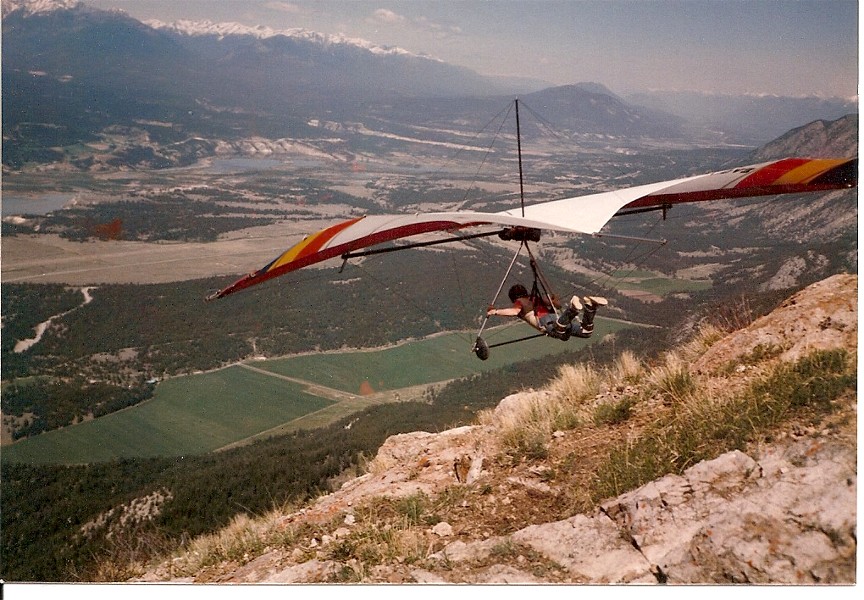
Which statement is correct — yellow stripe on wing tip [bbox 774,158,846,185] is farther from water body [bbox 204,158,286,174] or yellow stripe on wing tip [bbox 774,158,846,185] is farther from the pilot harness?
water body [bbox 204,158,286,174]

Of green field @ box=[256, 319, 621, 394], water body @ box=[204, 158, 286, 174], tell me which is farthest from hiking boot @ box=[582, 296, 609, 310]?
water body @ box=[204, 158, 286, 174]

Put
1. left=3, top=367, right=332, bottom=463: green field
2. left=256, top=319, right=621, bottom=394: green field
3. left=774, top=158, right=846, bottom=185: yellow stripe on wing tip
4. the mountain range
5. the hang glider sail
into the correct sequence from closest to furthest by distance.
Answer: the hang glider sail < left=774, top=158, right=846, bottom=185: yellow stripe on wing tip < the mountain range < left=3, top=367, right=332, bottom=463: green field < left=256, top=319, right=621, bottom=394: green field

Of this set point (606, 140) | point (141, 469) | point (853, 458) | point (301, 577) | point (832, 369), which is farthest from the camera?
point (606, 140)

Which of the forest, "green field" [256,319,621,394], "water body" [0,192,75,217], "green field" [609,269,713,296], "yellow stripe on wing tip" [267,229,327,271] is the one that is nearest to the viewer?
"yellow stripe on wing tip" [267,229,327,271]

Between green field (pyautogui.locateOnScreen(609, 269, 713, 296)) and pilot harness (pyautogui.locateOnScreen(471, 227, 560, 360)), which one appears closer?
pilot harness (pyautogui.locateOnScreen(471, 227, 560, 360))

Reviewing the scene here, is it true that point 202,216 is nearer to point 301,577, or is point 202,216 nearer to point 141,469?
point 141,469

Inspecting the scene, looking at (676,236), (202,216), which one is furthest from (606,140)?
(202,216)
